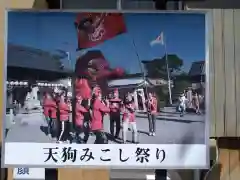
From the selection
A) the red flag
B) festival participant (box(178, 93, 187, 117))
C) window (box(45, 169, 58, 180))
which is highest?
the red flag

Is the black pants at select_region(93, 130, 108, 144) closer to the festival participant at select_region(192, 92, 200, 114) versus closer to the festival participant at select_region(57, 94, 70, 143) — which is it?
the festival participant at select_region(57, 94, 70, 143)

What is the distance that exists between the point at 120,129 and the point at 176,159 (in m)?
0.59

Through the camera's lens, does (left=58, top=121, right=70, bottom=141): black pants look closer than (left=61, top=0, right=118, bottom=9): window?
Yes

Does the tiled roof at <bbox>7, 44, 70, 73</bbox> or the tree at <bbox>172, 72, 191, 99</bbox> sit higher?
the tiled roof at <bbox>7, 44, 70, 73</bbox>

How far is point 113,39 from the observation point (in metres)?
4.07

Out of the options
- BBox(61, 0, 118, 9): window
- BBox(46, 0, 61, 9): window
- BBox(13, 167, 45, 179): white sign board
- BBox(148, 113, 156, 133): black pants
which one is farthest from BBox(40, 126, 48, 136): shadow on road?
BBox(61, 0, 118, 9): window

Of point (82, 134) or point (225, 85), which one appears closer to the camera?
point (82, 134)

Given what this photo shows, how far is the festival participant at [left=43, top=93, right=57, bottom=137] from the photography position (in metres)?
3.98

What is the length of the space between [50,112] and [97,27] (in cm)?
92

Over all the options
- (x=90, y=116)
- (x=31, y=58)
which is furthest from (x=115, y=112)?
(x=31, y=58)

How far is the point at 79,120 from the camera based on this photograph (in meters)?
3.99

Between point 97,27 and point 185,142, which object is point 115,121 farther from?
point 97,27

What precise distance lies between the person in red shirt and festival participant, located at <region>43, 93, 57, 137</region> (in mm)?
881

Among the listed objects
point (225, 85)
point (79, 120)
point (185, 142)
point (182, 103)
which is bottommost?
point (185, 142)
